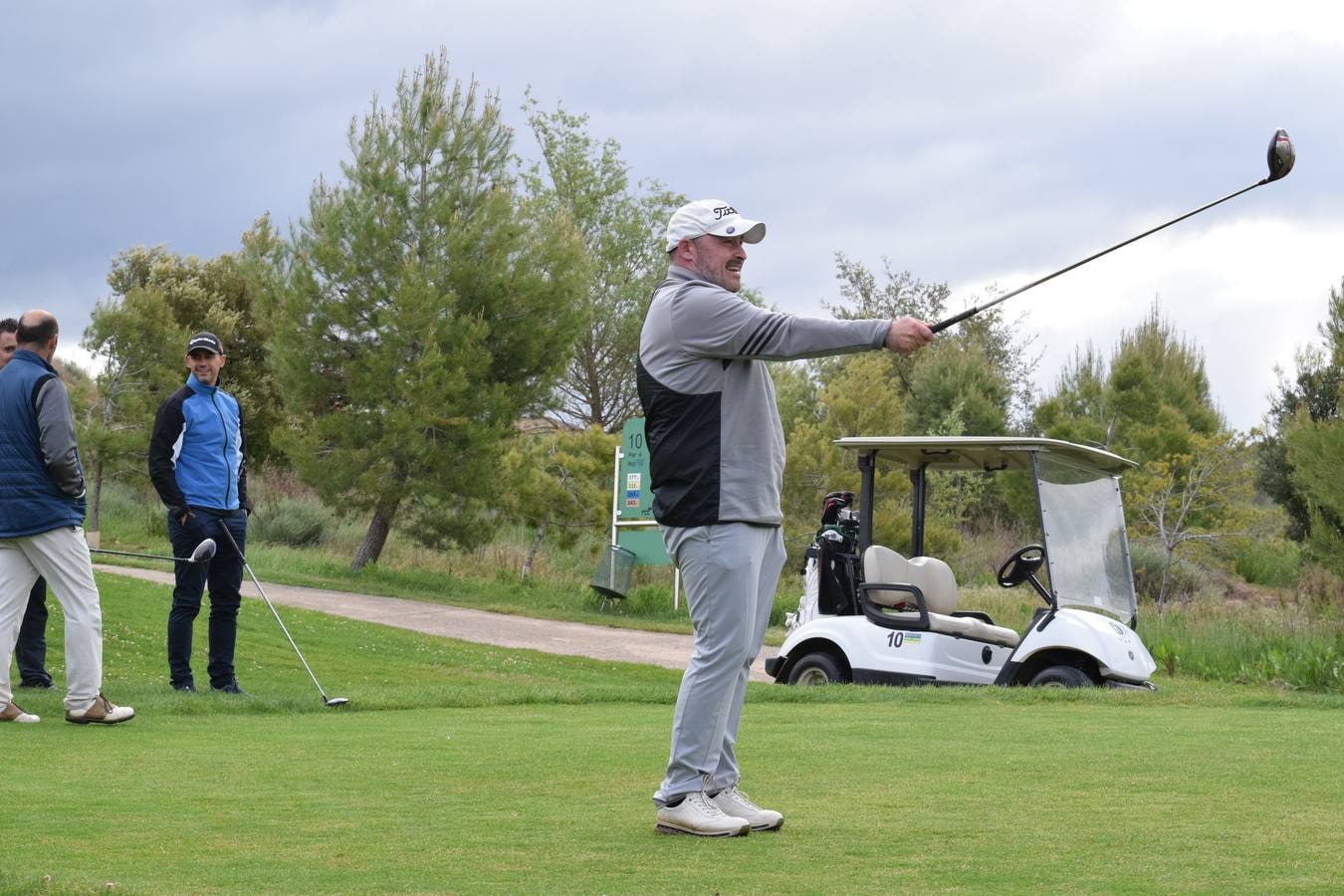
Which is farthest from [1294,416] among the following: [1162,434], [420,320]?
[420,320]

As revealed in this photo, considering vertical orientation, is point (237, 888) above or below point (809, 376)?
below

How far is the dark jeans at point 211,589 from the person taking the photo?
920 cm

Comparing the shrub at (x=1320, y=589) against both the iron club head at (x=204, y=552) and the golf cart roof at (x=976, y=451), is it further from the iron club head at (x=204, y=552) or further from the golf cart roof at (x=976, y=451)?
the iron club head at (x=204, y=552)

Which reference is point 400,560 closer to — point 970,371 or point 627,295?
point 970,371

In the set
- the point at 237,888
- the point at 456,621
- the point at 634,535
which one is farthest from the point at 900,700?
the point at 634,535

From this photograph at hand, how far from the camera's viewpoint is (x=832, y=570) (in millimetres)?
11953

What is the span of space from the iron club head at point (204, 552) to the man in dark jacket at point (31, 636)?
5.98 feet

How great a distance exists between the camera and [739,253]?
16.0ft

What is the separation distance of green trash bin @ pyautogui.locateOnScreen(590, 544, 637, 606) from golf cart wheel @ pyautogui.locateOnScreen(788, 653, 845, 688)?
1149cm

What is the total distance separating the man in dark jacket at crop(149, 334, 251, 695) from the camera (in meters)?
9.08

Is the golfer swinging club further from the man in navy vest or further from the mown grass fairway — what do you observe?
the man in navy vest

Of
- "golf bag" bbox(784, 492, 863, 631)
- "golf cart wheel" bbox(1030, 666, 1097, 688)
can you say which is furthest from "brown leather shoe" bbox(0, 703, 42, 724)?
"golf cart wheel" bbox(1030, 666, 1097, 688)

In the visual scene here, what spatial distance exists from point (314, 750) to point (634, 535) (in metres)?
17.5

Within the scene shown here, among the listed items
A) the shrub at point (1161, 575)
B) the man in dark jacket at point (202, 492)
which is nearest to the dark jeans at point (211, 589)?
the man in dark jacket at point (202, 492)
